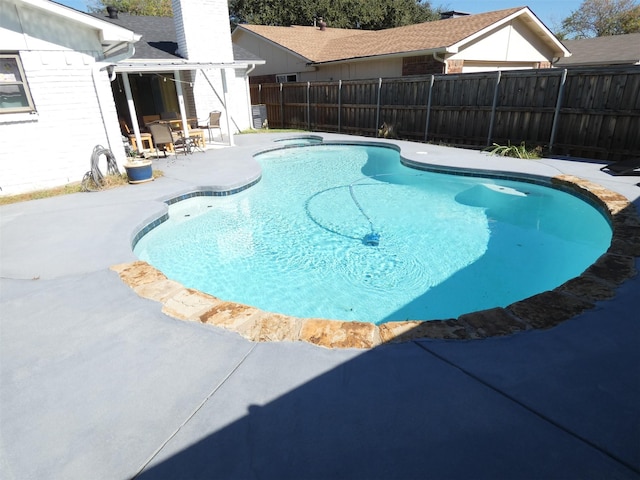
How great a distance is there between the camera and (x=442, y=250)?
5234 mm

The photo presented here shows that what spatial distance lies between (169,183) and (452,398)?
689 centimetres

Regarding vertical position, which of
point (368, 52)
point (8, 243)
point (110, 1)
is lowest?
point (8, 243)

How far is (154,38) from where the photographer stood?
13.7 meters

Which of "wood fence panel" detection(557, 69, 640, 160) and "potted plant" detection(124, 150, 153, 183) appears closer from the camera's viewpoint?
"potted plant" detection(124, 150, 153, 183)

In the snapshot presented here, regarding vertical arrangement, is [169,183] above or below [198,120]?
below

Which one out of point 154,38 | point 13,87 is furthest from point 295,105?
point 13,87

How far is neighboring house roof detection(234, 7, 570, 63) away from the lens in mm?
13312

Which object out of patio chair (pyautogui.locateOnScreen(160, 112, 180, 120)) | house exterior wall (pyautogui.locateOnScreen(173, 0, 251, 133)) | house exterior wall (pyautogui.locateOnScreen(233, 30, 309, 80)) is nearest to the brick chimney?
house exterior wall (pyautogui.locateOnScreen(173, 0, 251, 133))

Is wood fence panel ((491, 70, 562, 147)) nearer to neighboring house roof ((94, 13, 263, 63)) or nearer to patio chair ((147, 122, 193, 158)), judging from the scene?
patio chair ((147, 122, 193, 158))

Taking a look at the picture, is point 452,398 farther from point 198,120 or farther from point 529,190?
point 198,120

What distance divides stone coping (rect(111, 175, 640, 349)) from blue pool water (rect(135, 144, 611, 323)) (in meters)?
1.06

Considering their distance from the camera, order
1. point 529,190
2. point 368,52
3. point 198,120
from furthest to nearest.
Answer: point 368,52 → point 198,120 → point 529,190

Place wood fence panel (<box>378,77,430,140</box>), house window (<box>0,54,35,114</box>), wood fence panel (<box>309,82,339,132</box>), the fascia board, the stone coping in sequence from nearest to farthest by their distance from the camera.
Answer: the stone coping → house window (<box>0,54,35,114</box>) → wood fence panel (<box>378,77,430,140</box>) → wood fence panel (<box>309,82,339,132</box>) → the fascia board

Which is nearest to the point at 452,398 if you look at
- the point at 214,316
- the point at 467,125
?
the point at 214,316
